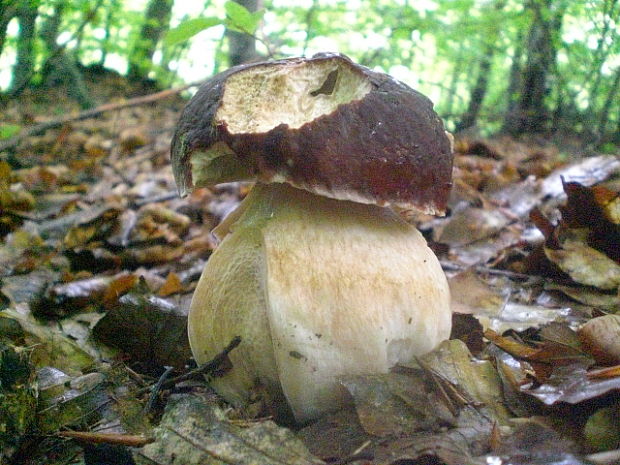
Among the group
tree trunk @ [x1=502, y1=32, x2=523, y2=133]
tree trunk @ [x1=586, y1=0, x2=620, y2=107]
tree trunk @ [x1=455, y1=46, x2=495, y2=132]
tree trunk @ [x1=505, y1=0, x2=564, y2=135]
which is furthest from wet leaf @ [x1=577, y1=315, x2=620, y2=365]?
tree trunk @ [x1=455, y1=46, x2=495, y2=132]

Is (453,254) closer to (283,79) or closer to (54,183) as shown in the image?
(283,79)

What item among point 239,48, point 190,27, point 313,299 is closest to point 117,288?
point 190,27

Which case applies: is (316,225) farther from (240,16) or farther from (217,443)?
(240,16)

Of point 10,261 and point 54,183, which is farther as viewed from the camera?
point 54,183

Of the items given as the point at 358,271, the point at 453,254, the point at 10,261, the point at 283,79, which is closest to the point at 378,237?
the point at 358,271

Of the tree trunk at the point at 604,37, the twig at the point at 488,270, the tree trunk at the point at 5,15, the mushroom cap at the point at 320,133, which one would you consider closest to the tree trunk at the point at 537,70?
the tree trunk at the point at 604,37
